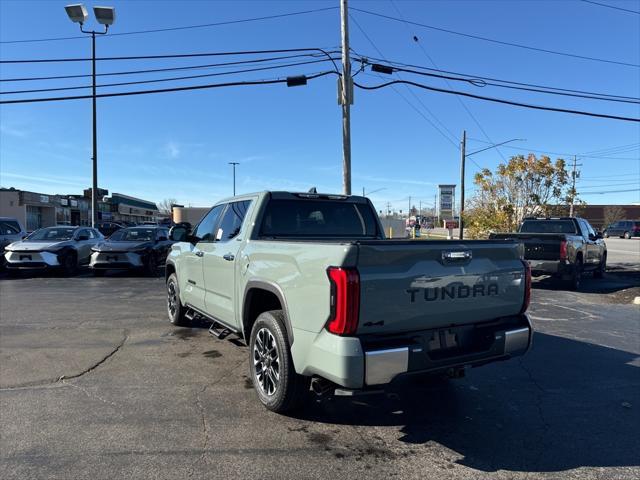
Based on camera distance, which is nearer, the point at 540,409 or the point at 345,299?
the point at 345,299

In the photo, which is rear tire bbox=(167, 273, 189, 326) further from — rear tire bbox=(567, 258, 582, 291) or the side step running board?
rear tire bbox=(567, 258, 582, 291)

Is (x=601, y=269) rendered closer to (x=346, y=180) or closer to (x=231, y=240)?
(x=346, y=180)

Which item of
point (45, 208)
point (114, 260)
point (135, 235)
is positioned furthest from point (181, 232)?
point (45, 208)

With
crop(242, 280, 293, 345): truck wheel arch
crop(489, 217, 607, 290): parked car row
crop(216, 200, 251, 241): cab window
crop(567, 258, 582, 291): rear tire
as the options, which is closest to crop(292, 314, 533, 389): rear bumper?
crop(242, 280, 293, 345): truck wheel arch

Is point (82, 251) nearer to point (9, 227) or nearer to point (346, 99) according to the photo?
point (9, 227)

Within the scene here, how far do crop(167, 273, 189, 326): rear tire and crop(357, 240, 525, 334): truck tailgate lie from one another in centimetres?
459

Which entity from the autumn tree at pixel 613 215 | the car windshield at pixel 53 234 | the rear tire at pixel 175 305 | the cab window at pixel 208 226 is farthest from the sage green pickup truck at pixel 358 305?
the autumn tree at pixel 613 215

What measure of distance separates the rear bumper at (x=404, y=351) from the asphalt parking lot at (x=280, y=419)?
0.60 metres

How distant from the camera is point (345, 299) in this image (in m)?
3.12

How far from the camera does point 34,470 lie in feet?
10.4

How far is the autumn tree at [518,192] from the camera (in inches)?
940

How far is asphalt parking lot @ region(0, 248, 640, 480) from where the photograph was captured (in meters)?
3.26

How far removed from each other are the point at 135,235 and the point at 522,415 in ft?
45.1

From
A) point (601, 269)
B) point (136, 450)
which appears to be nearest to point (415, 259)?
point (136, 450)
